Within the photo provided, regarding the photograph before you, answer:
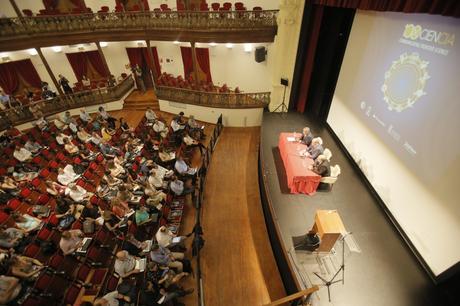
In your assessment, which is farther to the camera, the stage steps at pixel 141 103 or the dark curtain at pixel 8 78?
the stage steps at pixel 141 103

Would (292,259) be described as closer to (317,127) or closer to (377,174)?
(377,174)

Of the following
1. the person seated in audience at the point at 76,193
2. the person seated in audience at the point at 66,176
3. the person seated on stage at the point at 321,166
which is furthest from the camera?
the person seated in audience at the point at 66,176

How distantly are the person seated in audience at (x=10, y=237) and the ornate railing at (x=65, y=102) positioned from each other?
676cm

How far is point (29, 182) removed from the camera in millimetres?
6074

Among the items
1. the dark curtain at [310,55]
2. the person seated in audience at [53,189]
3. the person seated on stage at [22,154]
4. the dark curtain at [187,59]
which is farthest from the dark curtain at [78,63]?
the dark curtain at [310,55]

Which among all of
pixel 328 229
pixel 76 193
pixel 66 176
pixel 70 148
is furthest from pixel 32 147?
pixel 328 229

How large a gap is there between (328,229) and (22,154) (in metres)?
8.63

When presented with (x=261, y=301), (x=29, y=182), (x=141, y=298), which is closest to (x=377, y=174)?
(x=261, y=301)

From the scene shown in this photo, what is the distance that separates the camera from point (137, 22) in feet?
32.2

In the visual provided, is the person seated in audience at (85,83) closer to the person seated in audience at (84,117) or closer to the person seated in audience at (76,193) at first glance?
the person seated in audience at (84,117)

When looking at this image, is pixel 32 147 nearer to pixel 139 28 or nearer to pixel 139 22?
pixel 139 28

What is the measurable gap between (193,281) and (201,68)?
32.3ft

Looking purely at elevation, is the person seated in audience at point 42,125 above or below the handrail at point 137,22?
below

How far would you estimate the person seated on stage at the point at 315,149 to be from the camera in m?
5.61
